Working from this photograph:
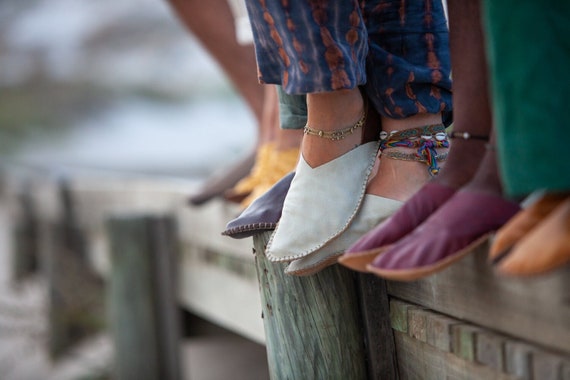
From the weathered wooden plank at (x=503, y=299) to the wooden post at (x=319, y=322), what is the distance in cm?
14

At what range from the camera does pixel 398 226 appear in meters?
0.91

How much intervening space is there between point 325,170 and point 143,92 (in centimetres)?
792

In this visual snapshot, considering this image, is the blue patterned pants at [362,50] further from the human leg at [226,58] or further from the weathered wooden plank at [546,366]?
the human leg at [226,58]

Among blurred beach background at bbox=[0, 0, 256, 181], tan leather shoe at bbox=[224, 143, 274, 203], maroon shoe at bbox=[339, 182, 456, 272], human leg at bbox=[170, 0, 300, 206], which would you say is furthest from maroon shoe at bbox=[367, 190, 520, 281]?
blurred beach background at bbox=[0, 0, 256, 181]

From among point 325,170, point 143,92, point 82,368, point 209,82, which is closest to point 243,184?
point 325,170

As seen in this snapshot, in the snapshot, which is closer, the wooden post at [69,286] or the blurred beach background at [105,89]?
the wooden post at [69,286]

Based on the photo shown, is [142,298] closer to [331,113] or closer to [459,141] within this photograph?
[331,113]

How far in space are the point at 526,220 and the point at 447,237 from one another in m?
0.09

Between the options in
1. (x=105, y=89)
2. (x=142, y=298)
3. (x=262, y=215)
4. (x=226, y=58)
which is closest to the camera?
(x=262, y=215)

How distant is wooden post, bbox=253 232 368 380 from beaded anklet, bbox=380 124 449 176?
0.66 ft

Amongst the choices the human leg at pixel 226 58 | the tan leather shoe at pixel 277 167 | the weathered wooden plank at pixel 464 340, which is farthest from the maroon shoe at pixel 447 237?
the human leg at pixel 226 58

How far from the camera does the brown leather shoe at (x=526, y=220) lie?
2.48 feet

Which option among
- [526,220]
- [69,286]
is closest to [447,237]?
[526,220]

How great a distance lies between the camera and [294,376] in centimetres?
118
